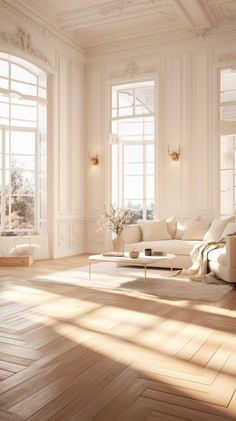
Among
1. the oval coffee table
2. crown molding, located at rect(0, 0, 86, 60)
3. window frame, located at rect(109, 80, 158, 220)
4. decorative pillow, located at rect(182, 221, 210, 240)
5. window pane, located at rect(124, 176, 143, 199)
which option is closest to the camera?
the oval coffee table

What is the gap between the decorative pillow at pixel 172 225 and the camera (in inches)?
277

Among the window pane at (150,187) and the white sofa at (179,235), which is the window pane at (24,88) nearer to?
the window pane at (150,187)

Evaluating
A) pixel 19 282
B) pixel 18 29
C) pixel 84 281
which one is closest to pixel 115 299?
pixel 84 281

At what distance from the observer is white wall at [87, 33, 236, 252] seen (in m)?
7.38

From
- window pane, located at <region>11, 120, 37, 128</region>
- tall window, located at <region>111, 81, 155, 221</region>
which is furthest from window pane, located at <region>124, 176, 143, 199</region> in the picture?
window pane, located at <region>11, 120, 37, 128</region>

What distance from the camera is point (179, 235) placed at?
23.0 feet

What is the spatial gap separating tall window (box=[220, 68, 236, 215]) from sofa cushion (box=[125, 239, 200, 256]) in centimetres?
146

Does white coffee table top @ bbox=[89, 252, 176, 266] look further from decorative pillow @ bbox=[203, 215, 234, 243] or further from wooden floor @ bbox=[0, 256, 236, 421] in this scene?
decorative pillow @ bbox=[203, 215, 234, 243]

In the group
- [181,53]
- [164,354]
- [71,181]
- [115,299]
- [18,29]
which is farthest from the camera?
[71,181]

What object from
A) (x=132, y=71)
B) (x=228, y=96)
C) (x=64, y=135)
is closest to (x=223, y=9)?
(x=228, y=96)

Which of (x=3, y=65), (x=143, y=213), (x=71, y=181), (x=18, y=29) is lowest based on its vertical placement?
(x=143, y=213)

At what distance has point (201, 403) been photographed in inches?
76.1

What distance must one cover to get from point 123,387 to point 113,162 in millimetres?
6596

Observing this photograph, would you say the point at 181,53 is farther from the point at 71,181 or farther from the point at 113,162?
the point at 71,181
